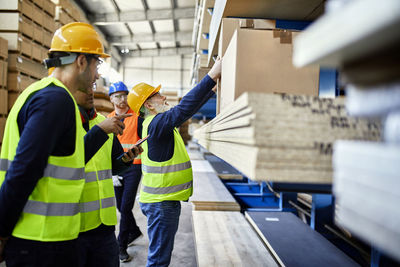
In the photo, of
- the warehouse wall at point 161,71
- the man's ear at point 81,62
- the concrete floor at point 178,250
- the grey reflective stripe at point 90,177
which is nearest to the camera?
the man's ear at point 81,62

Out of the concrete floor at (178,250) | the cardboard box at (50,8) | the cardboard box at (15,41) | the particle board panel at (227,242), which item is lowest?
the concrete floor at (178,250)

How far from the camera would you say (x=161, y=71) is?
64.1 ft

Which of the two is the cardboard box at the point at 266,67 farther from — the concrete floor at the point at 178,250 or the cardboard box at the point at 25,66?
the cardboard box at the point at 25,66

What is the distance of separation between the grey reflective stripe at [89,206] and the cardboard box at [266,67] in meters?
1.13

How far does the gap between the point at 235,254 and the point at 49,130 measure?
65.7 inches

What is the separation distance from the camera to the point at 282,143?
27.2 inches

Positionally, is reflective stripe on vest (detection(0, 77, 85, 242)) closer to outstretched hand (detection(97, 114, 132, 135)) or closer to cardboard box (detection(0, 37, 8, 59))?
outstretched hand (detection(97, 114, 132, 135))

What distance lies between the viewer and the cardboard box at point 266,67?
1.19 metres

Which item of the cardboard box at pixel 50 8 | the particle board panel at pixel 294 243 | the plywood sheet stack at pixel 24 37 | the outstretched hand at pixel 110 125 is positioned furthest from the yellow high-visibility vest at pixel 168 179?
the cardboard box at pixel 50 8

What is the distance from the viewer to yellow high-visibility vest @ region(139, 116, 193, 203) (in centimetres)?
233

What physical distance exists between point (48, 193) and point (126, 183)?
2352 millimetres

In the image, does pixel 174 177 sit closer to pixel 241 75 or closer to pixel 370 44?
pixel 241 75

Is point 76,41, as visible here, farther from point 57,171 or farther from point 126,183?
point 126,183

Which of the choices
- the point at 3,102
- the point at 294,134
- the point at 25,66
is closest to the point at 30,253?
the point at 294,134
